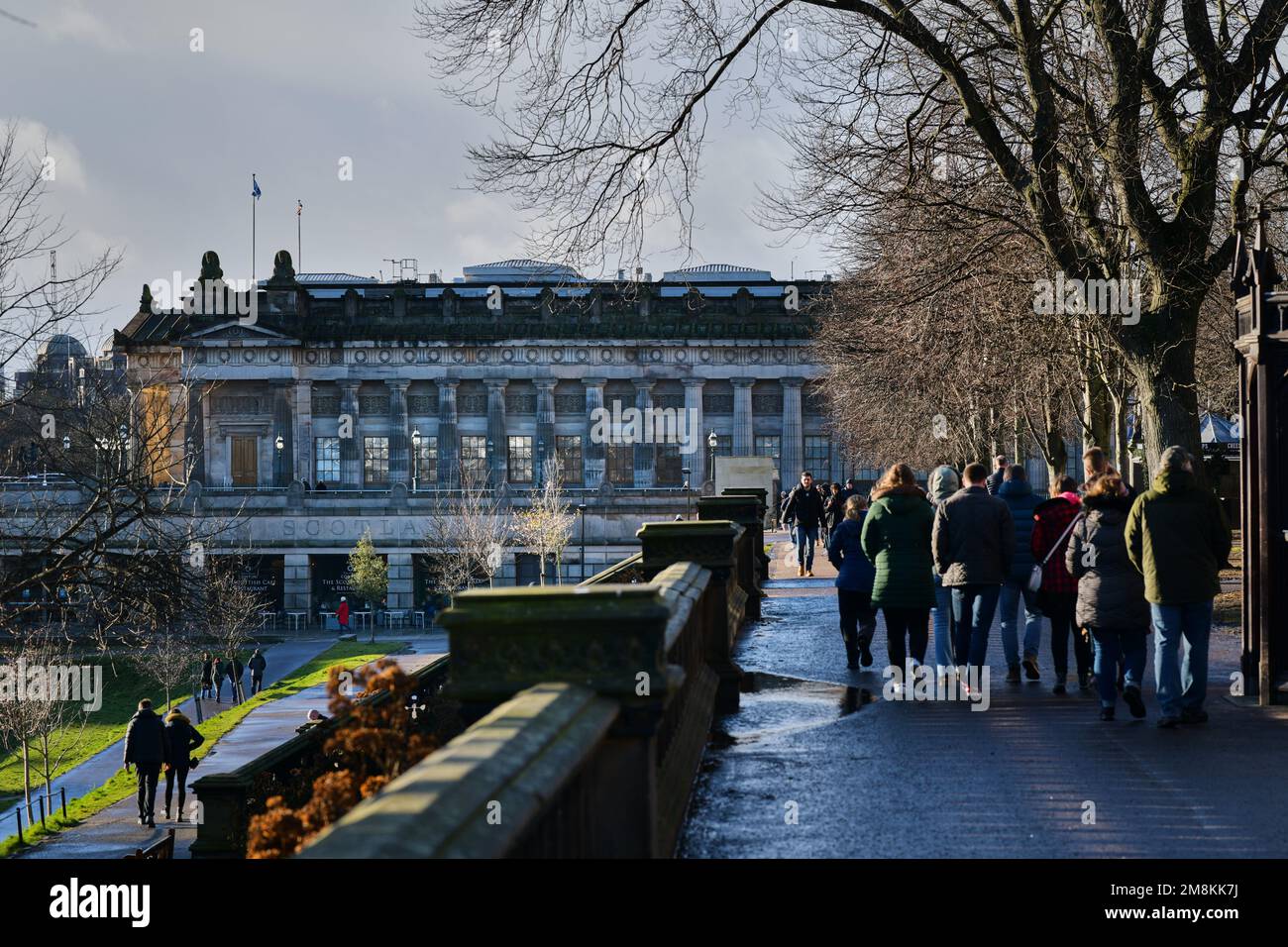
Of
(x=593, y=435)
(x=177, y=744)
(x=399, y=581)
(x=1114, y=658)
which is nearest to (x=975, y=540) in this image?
(x=1114, y=658)

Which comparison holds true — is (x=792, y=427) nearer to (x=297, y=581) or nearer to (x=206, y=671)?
(x=297, y=581)

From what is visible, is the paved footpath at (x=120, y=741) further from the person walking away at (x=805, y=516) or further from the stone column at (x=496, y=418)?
the stone column at (x=496, y=418)

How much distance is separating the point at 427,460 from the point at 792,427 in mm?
24574

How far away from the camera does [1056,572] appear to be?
13078mm

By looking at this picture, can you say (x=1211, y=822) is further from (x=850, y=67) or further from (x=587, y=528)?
(x=587, y=528)

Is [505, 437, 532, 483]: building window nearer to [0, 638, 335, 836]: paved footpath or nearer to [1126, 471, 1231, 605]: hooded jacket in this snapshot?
[0, 638, 335, 836]: paved footpath

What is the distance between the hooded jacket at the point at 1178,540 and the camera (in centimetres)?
1078

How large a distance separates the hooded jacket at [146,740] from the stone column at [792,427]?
79256mm

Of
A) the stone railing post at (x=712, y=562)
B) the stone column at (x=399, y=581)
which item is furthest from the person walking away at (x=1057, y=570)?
the stone column at (x=399, y=581)

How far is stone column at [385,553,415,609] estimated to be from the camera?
264ft

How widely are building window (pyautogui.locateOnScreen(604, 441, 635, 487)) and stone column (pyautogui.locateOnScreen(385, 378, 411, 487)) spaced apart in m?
13.3

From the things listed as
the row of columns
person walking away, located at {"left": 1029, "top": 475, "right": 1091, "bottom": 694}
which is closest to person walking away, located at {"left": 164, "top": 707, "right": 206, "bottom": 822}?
person walking away, located at {"left": 1029, "top": 475, "right": 1091, "bottom": 694}

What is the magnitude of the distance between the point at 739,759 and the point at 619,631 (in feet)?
15.5
